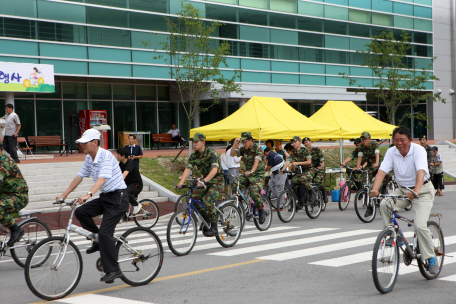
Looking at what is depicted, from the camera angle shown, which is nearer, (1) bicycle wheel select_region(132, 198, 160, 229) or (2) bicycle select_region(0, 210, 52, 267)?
(2) bicycle select_region(0, 210, 52, 267)

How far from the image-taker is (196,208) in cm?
873

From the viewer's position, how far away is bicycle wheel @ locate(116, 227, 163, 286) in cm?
629

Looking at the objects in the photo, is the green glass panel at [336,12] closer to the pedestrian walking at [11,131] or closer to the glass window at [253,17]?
the glass window at [253,17]

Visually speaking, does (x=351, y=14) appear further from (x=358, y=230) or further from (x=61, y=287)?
(x=61, y=287)

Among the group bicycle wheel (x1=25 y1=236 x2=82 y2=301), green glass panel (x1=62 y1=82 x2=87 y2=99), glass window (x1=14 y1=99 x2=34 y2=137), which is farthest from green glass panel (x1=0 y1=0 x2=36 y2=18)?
bicycle wheel (x1=25 y1=236 x2=82 y2=301)

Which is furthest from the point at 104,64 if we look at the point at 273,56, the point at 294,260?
the point at 294,260

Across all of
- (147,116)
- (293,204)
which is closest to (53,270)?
(293,204)

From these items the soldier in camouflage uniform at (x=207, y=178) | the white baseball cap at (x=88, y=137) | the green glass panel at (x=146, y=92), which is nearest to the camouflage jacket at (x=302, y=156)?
the soldier in camouflage uniform at (x=207, y=178)

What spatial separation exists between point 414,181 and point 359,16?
116ft

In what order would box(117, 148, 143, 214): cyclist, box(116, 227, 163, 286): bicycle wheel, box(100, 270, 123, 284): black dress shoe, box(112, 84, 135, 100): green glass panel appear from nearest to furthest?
box(100, 270, 123, 284): black dress shoe < box(116, 227, 163, 286): bicycle wheel < box(117, 148, 143, 214): cyclist < box(112, 84, 135, 100): green glass panel

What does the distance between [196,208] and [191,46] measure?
17861 millimetres

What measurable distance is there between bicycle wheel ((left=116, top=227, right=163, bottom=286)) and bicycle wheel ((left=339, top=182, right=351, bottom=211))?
8.94 m

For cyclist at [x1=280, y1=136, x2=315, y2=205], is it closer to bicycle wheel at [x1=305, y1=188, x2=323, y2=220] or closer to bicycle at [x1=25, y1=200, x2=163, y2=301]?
bicycle wheel at [x1=305, y1=188, x2=323, y2=220]

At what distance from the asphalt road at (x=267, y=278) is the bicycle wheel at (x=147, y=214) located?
2.94 metres
